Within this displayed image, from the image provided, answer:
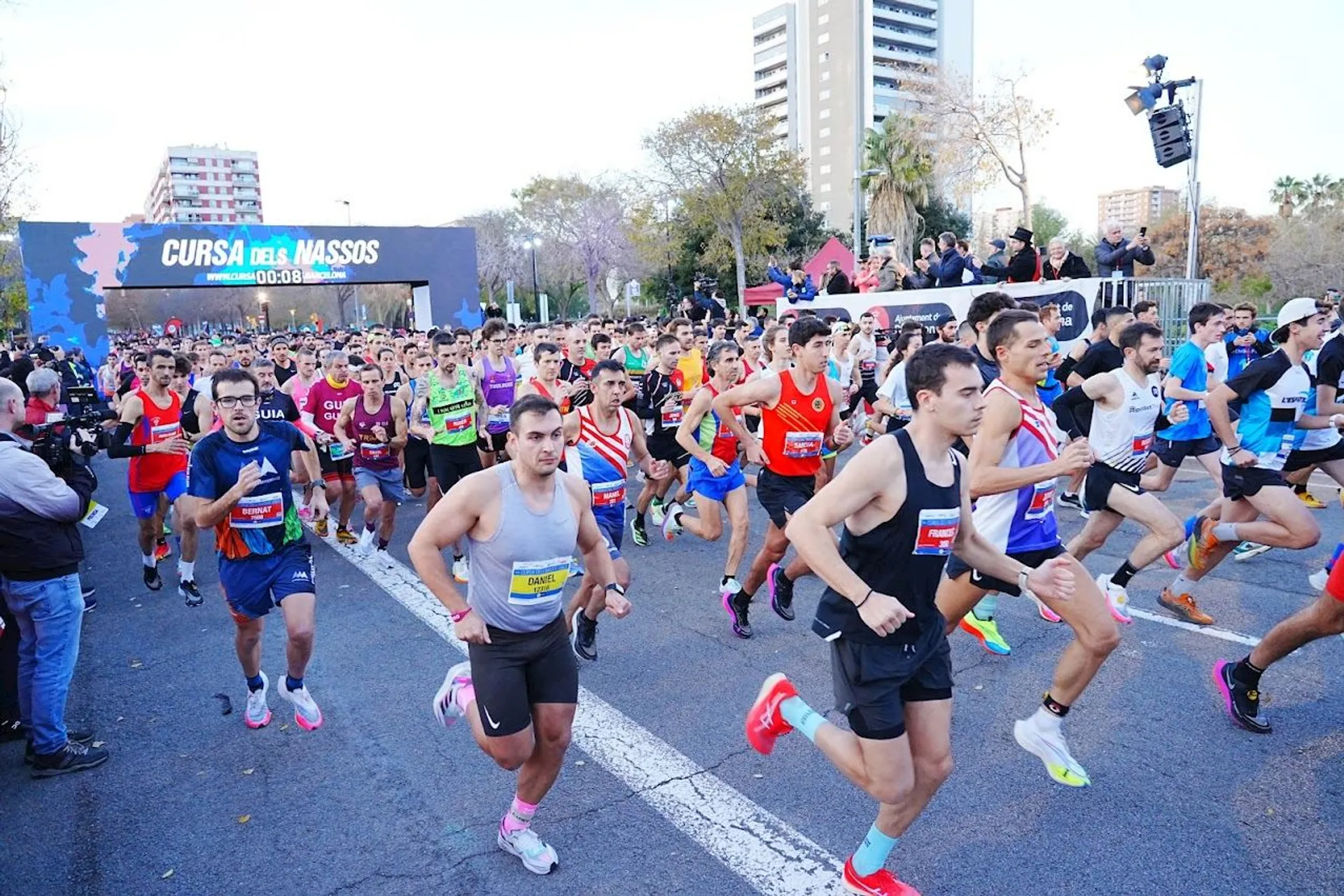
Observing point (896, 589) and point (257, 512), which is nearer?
point (896, 589)

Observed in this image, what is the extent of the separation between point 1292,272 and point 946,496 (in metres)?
41.3

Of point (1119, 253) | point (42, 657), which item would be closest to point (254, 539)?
point (42, 657)

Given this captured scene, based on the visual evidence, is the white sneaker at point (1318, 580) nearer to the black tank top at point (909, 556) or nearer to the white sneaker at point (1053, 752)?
the white sneaker at point (1053, 752)

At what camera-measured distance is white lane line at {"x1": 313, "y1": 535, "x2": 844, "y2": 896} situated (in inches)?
130

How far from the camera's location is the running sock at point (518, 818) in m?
3.48

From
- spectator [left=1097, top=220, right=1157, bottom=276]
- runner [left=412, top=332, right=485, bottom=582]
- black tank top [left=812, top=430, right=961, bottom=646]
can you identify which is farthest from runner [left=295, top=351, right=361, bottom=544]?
spectator [left=1097, top=220, right=1157, bottom=276]

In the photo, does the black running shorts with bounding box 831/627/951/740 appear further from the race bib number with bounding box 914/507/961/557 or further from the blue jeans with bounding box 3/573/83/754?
the blue jeans with bounding box 3/573/83/754

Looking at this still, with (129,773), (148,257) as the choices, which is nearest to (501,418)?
(129,773)

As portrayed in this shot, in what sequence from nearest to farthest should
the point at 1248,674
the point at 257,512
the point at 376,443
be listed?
the point at 1248,674 → the point at 257,512 → the point at 376,443

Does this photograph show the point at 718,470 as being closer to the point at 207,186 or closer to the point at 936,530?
the point at 936,530

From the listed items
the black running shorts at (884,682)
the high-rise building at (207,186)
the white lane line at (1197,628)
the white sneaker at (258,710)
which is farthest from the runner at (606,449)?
the high-rise building at (207,186)

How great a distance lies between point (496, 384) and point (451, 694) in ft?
19.5

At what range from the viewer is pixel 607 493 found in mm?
5820

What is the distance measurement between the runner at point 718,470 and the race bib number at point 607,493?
71 centimetres
